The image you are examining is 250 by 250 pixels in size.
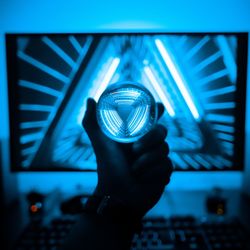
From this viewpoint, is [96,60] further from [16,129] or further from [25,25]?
[16,129]

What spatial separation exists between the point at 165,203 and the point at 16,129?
25.5 inches

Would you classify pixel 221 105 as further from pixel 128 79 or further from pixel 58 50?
pixel 58 50

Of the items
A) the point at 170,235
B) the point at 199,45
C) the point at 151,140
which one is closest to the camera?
the point at 151,140

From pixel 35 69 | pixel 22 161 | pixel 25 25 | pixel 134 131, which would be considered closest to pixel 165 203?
pixel 134 131

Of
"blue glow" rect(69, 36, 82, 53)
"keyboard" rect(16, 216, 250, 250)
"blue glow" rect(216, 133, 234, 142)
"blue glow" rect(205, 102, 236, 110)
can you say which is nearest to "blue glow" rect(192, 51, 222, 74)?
"blue glow" rect(205, 102, 236, 110)

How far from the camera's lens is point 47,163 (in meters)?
1.00

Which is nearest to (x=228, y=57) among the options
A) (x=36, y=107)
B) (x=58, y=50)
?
(x=58, y=50)

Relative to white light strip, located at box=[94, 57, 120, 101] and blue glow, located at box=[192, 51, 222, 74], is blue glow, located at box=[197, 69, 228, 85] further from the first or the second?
white light strip, located at box=[94, 57, 120, 101]

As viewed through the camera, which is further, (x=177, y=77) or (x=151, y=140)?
(x=177, y=77)

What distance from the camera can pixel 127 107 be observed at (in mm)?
741

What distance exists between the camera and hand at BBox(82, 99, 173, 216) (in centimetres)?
69

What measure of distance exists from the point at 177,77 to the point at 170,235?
540mm

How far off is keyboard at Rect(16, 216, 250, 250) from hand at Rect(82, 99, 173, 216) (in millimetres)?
151

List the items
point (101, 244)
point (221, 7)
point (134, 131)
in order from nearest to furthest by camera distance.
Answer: point (101, 244) → point (134, 131) → point (221, 7)
